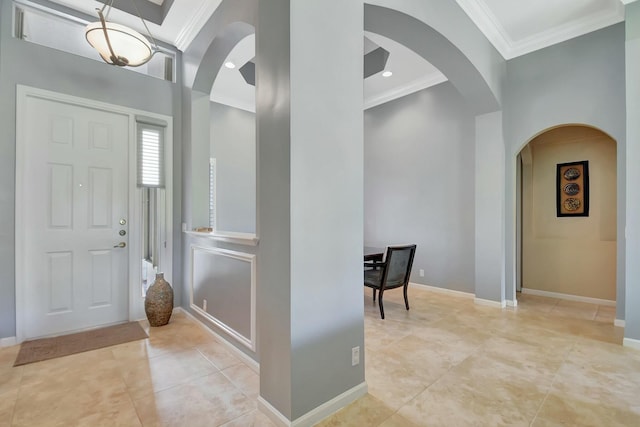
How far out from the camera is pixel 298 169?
1596 millimetres

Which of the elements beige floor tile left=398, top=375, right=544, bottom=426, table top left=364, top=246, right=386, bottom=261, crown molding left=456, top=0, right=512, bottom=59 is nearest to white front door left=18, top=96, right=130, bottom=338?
table top left=364, top=246, right=386, bottom=261

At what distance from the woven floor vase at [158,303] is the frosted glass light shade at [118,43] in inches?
84.2

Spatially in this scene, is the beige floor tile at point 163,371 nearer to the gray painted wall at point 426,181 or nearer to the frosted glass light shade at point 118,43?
the frosted glass light shade at point 118,43

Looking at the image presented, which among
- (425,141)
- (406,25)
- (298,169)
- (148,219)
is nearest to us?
(298,169)

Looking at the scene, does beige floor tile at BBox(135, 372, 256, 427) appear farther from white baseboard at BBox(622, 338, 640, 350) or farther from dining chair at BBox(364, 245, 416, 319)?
white baseboard at BBox(622, 338, 640, 350)

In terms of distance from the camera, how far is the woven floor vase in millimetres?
3039

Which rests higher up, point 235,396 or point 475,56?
point 475,56

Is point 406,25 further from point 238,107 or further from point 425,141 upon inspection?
point 238,107

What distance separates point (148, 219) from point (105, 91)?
1448 millimetres

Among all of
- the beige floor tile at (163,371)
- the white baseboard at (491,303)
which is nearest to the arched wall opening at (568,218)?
the white baseboard at (491,303)

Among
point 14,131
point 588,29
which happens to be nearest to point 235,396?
point 14,131

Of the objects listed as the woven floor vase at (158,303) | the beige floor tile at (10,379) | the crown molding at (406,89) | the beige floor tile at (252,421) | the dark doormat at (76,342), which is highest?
the crown molding at (406,89)

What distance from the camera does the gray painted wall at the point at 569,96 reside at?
10.00 feet

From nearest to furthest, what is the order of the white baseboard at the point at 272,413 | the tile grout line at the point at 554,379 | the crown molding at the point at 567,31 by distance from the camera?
the white baseboard at the point at 272,413 → the tile grout line at the point at 554,379 → the crown molding at the point at 567,31
